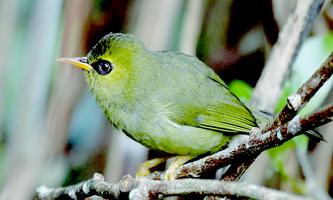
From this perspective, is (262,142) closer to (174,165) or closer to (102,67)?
(174,165)

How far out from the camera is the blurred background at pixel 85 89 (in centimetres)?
387

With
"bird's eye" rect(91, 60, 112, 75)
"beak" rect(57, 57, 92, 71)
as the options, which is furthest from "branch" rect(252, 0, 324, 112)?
"beak" rect(57, 57, 92, 71)

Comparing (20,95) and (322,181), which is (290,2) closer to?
(322,181)

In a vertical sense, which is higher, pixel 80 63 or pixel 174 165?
pixel 80 63

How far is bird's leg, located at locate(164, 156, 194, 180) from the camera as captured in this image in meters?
3.06

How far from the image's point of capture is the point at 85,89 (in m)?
4.59

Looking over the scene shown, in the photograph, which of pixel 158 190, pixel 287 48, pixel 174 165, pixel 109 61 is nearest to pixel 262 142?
pixel 158 190

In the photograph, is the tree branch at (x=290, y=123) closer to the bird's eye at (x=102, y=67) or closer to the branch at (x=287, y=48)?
the bird's eye at (x=102, y=67)

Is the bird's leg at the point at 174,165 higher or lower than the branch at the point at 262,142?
lower

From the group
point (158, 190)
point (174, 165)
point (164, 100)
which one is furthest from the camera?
point (164, 100)

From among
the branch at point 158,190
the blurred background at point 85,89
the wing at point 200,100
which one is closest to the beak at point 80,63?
the wing at point 200,100

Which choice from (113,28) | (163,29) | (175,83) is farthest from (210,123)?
(113,28)

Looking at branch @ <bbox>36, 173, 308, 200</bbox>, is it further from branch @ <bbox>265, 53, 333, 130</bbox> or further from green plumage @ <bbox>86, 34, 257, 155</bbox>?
green plumage @ <bbox>86, 34, 257, 155</bbox>

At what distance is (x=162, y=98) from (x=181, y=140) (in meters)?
0.25
